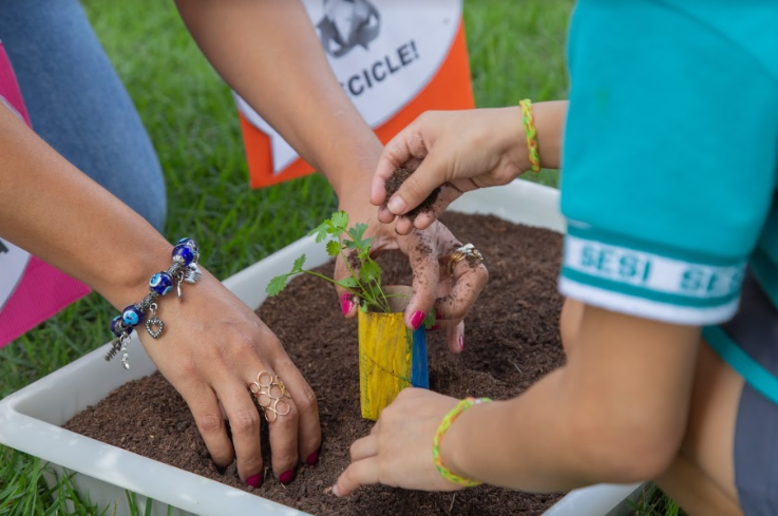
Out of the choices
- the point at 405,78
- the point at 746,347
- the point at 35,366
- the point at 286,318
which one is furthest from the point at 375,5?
the point at 746,347

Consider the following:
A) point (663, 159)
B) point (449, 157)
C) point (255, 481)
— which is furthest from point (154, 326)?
point (663, 159)

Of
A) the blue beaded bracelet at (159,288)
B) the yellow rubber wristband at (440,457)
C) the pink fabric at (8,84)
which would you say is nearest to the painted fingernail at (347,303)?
the blue beaded bracelet at (159,288)

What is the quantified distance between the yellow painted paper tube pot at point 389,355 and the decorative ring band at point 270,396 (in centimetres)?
14

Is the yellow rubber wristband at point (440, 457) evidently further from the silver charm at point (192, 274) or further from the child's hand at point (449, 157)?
the silver charm at point (192, 274)

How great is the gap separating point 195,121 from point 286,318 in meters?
1.31

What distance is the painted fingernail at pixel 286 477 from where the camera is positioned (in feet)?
4.50

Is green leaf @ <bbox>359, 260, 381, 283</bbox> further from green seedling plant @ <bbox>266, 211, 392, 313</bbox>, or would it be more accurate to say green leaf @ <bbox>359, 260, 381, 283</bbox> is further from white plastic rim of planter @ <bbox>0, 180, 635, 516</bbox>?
white plastic rim of planter @ <bbox>0, 180, 635, 516</bbox>

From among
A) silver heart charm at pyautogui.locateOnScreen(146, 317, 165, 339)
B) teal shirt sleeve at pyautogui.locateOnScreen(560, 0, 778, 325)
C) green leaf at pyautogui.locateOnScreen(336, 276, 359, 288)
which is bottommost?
green leaf at pyautogui.locateOnScreen(336, 276, 359, 288)

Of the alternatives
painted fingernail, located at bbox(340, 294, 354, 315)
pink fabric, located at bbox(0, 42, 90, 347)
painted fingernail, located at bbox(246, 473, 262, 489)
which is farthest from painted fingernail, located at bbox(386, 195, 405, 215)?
pink fabric, located at bbox(0, 42, 90, 347)

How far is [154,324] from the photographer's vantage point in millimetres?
1351

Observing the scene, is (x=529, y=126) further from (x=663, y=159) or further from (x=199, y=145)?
(x=199, y=145)

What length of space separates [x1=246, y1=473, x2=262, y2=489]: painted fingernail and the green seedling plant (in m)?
0.26

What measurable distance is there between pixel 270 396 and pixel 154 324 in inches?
7.6

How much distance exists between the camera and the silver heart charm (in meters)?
1.35
